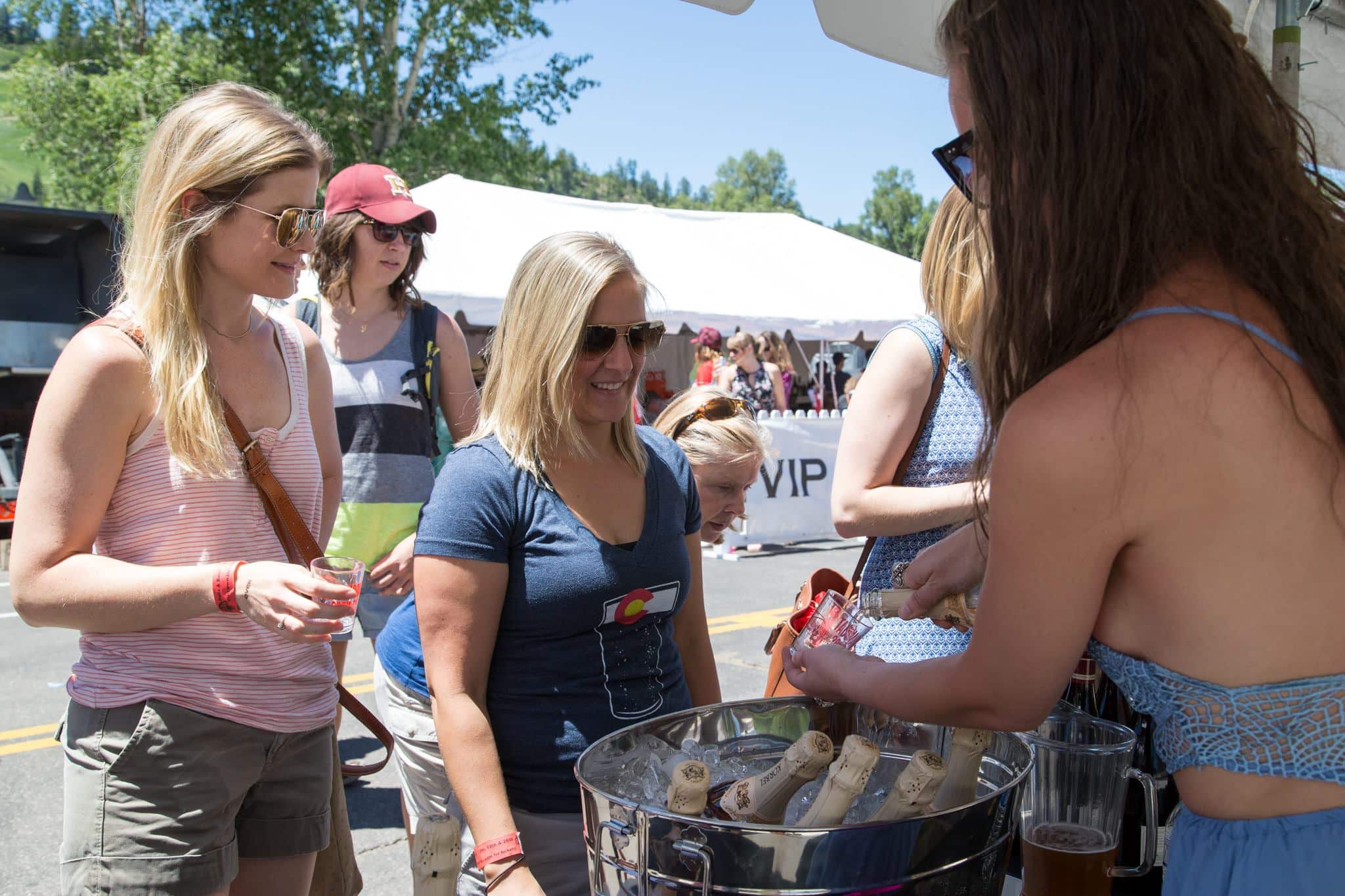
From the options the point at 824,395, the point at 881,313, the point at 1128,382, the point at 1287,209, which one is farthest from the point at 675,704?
the point at 824,395

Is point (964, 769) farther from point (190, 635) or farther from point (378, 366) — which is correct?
point (378, 366)

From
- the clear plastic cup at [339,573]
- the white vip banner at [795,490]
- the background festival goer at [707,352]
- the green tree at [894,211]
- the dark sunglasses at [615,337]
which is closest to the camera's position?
the clear plastic cup at [339,573]

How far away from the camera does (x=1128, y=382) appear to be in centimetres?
104

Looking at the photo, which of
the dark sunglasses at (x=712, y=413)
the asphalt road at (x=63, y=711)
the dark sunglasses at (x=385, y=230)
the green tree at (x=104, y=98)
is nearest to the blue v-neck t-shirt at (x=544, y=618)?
the dark sunglasses at (x=712, y=413)

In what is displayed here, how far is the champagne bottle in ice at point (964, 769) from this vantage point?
1254 mm

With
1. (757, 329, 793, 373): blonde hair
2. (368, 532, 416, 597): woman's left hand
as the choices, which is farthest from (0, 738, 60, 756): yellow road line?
(757, 329, 793, 373): blonde hair

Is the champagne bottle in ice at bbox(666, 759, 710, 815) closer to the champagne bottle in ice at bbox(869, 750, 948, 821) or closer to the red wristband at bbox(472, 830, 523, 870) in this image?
the champagne bottle in ice at bbox(869, 750, 948, 821)

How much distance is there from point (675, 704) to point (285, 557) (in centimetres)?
79

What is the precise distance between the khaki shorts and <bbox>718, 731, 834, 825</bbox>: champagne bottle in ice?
1.02 meters

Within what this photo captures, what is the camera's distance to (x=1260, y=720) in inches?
41.7

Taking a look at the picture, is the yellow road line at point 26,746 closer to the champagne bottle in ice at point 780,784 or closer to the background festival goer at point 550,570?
the background festival goer at point 550,570

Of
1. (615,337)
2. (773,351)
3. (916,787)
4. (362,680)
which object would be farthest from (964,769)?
(773,351)

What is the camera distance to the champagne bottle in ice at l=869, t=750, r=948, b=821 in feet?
3.68

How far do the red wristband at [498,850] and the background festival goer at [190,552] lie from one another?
44 centimetres
